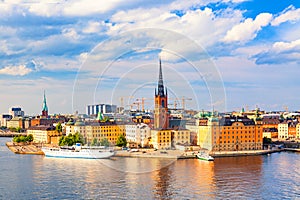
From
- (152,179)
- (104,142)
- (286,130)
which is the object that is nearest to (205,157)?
(152,179)

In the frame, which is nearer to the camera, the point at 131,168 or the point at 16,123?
the point at 131,168

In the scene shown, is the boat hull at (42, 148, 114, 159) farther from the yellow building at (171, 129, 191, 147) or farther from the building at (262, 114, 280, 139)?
the building at (262, 114, 280, 139)

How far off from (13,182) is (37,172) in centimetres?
192

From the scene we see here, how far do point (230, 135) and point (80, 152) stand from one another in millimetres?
6729

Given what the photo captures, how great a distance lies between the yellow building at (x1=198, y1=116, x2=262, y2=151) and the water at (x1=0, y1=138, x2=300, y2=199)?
2787 mm

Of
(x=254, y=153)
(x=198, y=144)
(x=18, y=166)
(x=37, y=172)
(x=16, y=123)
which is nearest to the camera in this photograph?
(x=37, y=172)

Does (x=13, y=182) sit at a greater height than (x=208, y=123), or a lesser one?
lesser

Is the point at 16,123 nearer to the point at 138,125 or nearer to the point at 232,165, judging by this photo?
the point at 138,125

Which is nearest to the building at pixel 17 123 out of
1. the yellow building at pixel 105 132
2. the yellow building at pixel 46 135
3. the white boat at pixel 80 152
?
the yellow building at pixel 46 135

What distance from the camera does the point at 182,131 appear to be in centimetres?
2219

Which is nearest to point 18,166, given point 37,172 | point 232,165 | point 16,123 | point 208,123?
point 37,172

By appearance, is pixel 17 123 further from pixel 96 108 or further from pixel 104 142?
pixel 96 108

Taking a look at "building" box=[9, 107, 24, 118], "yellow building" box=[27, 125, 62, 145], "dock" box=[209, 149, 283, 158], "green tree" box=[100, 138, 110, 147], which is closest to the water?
"dock" box=[209, 149, 283, 158]

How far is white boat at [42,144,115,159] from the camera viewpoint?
19031 millimetres
